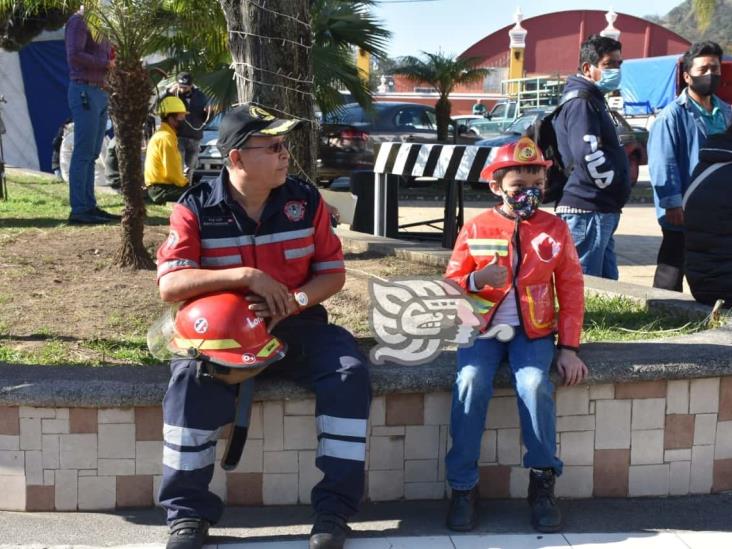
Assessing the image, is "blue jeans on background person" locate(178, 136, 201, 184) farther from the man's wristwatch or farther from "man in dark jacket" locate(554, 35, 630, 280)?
the man's wristwatch

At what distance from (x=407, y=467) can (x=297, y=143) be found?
7.53 feet

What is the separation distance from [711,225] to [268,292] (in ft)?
8.04

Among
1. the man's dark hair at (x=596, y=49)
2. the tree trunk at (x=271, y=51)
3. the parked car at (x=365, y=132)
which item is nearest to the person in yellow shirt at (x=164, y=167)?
the tree trunk at (x=271, y=51)

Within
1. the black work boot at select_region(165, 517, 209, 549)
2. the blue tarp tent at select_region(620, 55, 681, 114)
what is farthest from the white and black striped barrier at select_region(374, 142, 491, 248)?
the blue tarp tent at select_region(620, 55, 681, 114)

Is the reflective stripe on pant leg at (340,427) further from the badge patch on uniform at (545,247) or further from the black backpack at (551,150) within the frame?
the black backpack at (551,150)

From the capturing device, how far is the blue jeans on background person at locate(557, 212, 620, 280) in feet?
19.9

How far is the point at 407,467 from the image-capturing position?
4.11 m

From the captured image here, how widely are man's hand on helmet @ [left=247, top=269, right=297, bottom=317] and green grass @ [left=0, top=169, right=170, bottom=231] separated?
5.32m

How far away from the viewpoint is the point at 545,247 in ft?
13.4

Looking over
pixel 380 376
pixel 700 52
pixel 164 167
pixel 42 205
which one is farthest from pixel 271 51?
pixel 42 205

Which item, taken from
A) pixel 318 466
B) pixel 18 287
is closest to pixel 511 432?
pixel 318 466

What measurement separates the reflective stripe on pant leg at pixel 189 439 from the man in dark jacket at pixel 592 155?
9.94 ft

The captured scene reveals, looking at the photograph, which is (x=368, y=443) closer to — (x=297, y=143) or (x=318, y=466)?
(x=318, y=466)

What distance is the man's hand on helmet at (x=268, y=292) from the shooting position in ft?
12.2
